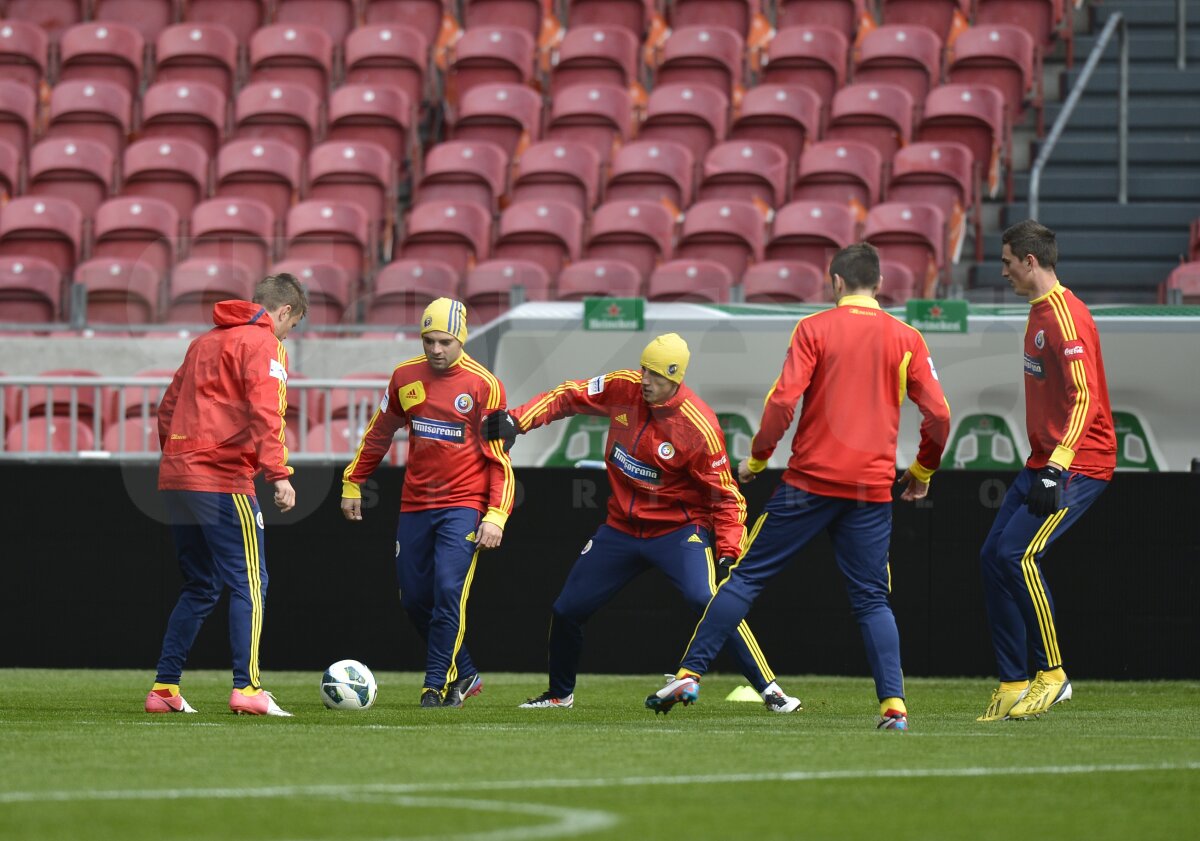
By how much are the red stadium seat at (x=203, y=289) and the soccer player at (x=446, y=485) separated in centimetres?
614

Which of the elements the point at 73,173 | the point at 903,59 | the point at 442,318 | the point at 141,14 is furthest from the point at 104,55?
the point at 442,318

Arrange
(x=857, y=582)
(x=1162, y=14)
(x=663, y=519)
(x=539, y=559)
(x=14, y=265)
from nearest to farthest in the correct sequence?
1. (x=857, y=582)
2. (x=663, y=519)
3. (x=539, y=559)
4. (x=14, y=265)
5. (x=1162, y=14)

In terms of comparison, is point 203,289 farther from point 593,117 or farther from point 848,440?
point 848,440

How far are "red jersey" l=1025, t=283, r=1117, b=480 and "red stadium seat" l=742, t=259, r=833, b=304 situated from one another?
20.6ft

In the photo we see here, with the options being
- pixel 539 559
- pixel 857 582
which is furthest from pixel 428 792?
pixel 539 559

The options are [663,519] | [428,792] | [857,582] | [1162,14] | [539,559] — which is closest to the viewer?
[428,792]

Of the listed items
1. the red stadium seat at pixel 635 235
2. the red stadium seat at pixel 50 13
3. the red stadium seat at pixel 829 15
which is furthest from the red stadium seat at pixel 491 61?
the red stadium seat at pixel 50 13

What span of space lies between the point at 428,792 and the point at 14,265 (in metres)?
11.6

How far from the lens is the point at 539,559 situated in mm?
11750

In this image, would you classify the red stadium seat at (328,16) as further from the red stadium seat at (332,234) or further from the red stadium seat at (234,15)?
the red stadium seat at (332,234)

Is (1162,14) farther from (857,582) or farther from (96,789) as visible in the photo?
(96,789)

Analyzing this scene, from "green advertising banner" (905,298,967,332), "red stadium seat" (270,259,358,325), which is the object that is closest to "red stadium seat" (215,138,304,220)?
"red stadium seat" (270,259,358,325)

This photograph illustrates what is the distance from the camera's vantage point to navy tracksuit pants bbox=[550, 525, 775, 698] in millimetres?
8891

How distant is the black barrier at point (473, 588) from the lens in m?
11.5
